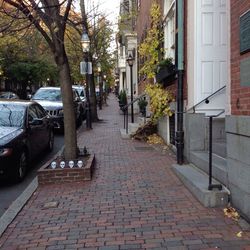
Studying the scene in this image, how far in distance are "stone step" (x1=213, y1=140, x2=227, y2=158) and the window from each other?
413 cm

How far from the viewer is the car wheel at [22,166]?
29.2ft

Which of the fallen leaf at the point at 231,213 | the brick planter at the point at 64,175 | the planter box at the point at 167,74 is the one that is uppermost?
the planter box at the point at 167,74

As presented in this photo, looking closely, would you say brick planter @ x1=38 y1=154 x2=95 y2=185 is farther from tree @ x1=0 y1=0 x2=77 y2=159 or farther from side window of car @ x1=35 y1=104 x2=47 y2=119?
side window of car @ x1=35 y1=104 x2=47 y2=119

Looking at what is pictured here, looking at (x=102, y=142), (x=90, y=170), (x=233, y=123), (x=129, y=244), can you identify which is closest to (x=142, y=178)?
(x=90, y=170)

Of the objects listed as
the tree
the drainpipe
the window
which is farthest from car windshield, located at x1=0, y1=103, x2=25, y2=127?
the window

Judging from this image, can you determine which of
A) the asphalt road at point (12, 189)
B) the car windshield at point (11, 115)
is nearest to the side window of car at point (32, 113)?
the car windshield at point (11, 115)

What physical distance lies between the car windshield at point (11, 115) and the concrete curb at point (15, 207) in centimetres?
193

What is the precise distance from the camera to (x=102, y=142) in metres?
14.2

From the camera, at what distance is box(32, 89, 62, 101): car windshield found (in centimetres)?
1919

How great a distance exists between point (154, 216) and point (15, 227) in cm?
175

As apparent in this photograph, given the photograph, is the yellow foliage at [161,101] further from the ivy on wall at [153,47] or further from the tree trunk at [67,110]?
the tree trunk at [67,110]

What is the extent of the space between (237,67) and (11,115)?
18.7 ft

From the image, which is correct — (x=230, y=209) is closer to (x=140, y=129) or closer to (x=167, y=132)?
(x=167, y=132)

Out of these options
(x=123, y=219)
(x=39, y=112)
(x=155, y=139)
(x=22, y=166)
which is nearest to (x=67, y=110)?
(x=22, y=166)
